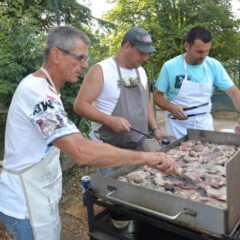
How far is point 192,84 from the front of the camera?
308cm

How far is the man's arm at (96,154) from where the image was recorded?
1.53 metres

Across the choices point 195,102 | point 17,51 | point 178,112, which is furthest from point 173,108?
point 17,51

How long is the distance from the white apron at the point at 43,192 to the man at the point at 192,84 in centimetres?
152

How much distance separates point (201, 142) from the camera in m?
2.85

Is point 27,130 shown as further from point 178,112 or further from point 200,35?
point 200,35

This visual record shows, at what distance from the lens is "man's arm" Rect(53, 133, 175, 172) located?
1.53 m

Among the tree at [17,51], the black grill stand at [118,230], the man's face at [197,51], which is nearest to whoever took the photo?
the black grill stand at [118,230]

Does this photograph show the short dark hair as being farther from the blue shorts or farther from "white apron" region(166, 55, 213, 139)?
the blue shorts

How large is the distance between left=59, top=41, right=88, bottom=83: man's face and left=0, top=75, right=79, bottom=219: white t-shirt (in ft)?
0.45

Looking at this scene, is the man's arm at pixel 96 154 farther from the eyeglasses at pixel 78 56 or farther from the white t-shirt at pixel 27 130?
the eyeglasses at pixel 78 56

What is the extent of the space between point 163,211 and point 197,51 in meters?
1.76

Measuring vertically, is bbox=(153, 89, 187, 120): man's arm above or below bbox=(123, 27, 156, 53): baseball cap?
below

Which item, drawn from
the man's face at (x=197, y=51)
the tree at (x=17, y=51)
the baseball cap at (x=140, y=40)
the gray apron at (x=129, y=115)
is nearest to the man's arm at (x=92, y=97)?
the gray apron at (x=129, y=115)

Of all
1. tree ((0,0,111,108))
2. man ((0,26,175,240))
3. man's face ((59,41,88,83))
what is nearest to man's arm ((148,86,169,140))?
man ((0,26,175,240))
